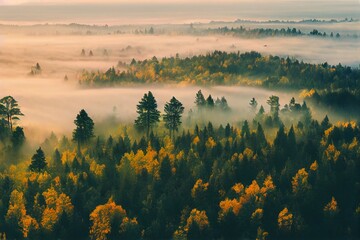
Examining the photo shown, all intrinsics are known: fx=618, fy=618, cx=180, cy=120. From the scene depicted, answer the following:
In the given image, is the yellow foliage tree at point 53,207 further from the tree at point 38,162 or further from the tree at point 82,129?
the tree at point 82,129

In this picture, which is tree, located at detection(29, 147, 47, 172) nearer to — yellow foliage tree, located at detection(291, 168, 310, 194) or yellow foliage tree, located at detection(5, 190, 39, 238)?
Answer: yellow foliage tree, located at detection(5, 190, 39, 238)

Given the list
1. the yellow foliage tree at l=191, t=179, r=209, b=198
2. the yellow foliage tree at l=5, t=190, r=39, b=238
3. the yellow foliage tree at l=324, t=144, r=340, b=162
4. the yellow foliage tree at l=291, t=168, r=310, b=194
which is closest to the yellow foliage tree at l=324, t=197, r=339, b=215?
the yellow foliage tree at l=291, t=168, r=310, b=194

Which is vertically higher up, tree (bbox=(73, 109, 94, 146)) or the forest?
tree (bbox=(73, 109, 94, 146))

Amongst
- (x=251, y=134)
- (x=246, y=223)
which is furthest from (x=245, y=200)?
(x=251, y=134)

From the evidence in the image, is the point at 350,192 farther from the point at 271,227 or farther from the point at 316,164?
the point at 271,227

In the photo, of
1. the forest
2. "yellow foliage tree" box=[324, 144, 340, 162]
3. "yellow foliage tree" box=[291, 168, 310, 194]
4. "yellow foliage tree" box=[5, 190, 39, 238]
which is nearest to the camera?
"yellow foliage tree" box=[5, 190, 39, 238]

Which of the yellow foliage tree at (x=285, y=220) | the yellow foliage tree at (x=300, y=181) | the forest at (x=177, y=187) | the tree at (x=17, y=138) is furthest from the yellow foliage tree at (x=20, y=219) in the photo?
the yellow foliage tree at (x=300, y=181)
